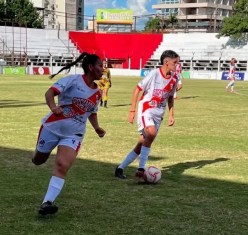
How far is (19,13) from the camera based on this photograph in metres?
91.7

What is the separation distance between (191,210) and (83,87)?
199 centimetres

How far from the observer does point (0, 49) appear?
66.3 metres

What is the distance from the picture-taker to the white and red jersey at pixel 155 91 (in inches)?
275

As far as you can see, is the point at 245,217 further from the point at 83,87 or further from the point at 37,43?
the point at 37,43

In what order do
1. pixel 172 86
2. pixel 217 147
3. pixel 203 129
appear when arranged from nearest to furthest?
pixel 172 86 → pixel 217 147 → pixel 203 129

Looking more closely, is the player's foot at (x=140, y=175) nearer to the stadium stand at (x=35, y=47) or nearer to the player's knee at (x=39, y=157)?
the player's knee at (x=39, y=157)

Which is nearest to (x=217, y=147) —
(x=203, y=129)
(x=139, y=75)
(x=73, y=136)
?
(x=203, y=129)

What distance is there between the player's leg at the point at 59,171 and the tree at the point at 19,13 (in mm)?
86503

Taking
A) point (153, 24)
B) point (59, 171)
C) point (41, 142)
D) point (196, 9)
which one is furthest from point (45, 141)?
point (196, 9)

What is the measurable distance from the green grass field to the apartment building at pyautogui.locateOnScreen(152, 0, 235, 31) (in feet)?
359

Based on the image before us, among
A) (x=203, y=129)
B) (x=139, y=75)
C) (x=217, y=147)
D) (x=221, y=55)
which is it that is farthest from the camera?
(x=221, y=55)

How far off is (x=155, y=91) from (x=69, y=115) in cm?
200

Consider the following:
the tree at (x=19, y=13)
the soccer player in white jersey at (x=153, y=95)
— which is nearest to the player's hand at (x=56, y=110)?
the soccer player in white jersey at (x=153, y=95)

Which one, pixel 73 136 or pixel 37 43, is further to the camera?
pixel 37 43
